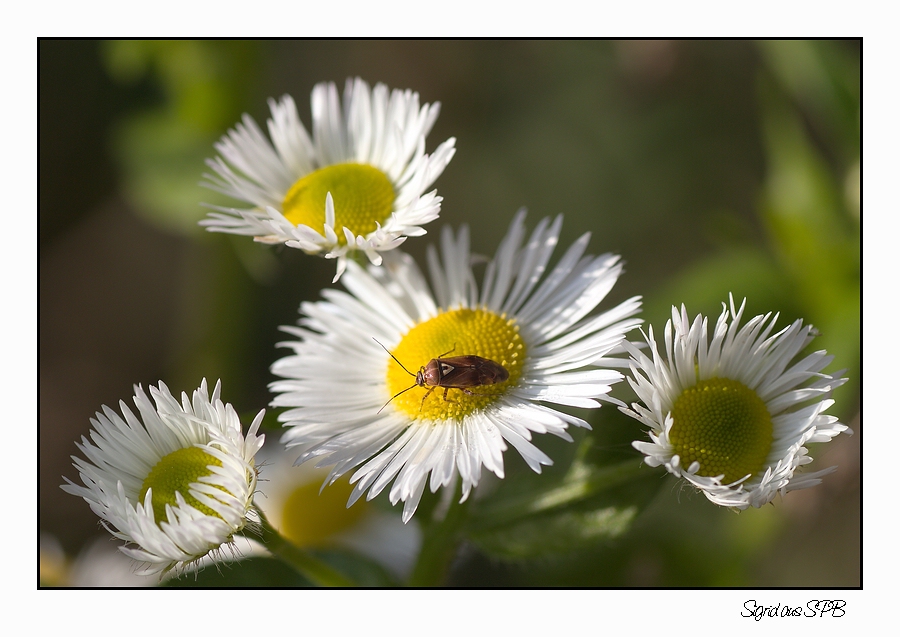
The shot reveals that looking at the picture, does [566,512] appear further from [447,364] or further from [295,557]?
[295,557]

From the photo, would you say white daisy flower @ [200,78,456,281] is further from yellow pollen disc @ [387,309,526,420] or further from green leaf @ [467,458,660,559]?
green leaf @ [467,458,660,559]

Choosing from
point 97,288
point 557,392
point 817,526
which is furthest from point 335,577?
point 97,288

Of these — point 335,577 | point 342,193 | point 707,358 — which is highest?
point 342,193

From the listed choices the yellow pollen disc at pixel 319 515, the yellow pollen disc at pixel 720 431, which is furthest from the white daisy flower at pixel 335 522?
the yellow pollen disc at pixel 720 431

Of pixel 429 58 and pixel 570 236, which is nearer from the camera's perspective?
pixel 570 236

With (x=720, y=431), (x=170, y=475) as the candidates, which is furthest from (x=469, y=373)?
(x=170, y=475)

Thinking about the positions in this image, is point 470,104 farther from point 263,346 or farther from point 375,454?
point 375,454
